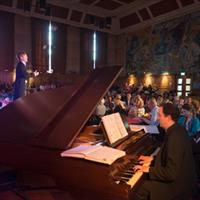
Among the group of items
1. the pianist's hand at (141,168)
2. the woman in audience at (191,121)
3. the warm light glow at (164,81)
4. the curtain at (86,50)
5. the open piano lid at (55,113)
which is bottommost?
the pianist's hand at (141,168)

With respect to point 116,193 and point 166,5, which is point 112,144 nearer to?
point 116,193

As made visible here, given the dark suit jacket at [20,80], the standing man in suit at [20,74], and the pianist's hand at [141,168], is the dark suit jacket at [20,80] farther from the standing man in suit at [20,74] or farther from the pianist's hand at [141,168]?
the pianist's hand at [141,168]

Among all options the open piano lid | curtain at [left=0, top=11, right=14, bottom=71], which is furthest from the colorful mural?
the open piano lid

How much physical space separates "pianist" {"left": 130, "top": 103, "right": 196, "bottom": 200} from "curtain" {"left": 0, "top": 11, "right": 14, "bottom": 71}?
14.9 metres

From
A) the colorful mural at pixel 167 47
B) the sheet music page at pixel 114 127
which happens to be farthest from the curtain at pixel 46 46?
the sheet music page at pixel 114 127

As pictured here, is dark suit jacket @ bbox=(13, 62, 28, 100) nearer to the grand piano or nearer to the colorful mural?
the grand piano

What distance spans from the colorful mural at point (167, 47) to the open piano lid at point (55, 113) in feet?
46.5

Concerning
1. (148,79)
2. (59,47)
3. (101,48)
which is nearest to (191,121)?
(59,47)

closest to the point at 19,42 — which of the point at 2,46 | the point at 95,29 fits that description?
the point at 2,46

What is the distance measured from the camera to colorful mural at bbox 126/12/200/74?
1655cm

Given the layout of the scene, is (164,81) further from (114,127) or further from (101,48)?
(114,127)

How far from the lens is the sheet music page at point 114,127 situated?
2.75 meters

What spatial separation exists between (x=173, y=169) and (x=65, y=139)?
97 centimetres

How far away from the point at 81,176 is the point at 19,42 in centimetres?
1549
